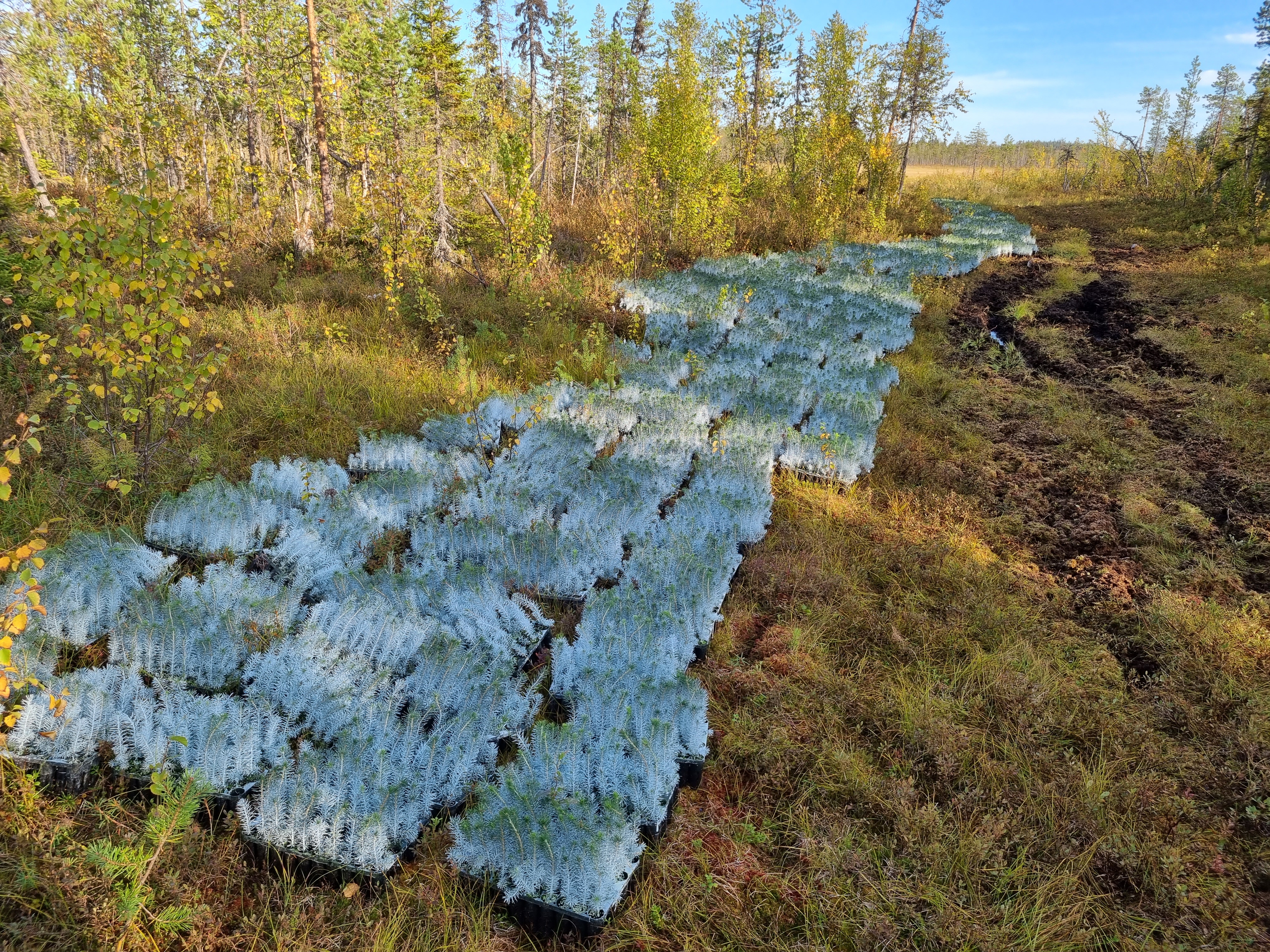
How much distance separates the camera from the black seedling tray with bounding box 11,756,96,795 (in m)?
1.95

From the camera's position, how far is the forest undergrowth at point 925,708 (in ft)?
6.05

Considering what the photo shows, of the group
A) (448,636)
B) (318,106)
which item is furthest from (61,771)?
(318,106)

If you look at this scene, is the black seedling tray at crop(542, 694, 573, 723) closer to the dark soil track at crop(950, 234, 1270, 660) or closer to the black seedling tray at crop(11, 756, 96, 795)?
the black seedling tray at crop(11, 756, 96, 795)

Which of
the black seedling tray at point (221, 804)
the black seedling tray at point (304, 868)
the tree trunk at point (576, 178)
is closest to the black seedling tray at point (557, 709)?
the black seedling tray at point (304, 868)

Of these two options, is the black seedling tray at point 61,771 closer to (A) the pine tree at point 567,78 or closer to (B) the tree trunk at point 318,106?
(B) the tree trunk at point 318,106

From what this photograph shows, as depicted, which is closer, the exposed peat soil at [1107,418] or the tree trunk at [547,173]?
the exposed peat soil at [1107,418]

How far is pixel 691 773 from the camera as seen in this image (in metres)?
2.39

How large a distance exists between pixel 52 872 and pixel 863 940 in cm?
235

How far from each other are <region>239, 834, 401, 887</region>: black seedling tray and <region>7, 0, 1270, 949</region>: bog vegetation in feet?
0.11

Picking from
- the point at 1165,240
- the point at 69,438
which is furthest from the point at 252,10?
the point at 1165,240

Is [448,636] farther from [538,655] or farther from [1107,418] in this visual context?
[1107,418]

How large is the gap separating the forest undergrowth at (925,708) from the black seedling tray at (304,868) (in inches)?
1.4

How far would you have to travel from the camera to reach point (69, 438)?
4023 millimetres

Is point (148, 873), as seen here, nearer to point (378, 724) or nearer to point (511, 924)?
point (378, 724)
